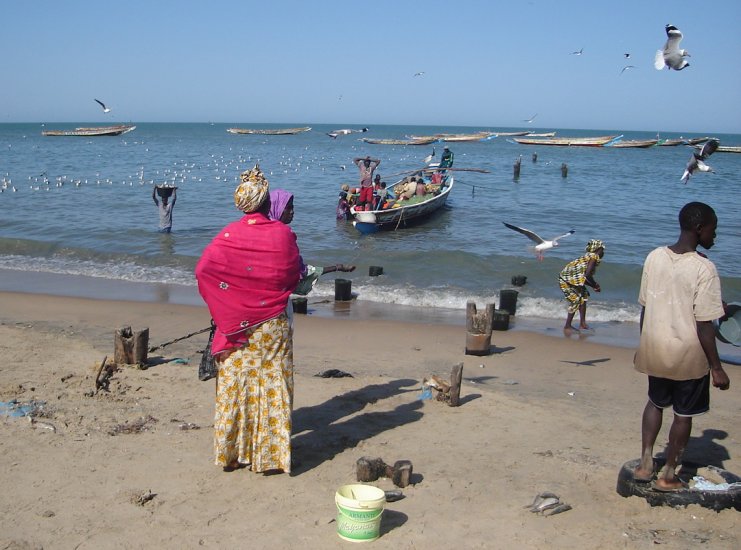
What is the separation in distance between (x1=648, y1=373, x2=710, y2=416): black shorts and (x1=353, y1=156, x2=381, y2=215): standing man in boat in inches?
657

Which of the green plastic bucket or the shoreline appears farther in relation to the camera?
the shoreline

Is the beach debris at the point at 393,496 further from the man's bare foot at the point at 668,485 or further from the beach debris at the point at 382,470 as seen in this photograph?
the man's bare foot at the point at 668,485

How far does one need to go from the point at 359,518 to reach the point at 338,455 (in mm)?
1276

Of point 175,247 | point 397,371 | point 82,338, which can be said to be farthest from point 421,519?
point 175,247

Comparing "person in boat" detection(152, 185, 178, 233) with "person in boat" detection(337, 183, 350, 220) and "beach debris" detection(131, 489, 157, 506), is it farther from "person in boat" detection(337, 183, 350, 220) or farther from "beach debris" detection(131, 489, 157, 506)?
"beach debris" detection(131, 489, 157, 506)

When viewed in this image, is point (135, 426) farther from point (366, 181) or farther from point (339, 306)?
point (366, 181)

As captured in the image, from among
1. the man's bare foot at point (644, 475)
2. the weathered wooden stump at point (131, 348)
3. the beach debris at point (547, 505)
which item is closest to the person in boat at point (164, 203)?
the weathered wooden stump at point (131, 348)

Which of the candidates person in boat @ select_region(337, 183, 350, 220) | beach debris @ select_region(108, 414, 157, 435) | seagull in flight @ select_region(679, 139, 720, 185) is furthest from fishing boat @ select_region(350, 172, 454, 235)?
beach debris @ select_region(108, 414, 157, 435)

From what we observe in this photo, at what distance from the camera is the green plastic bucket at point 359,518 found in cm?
371

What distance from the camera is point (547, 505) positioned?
4.19m

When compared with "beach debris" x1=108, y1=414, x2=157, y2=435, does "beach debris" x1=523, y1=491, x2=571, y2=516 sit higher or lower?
higher

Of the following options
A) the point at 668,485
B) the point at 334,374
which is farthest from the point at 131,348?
the point at 668,485

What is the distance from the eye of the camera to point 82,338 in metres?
8.73

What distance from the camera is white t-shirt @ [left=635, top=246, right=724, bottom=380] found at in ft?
12.5
